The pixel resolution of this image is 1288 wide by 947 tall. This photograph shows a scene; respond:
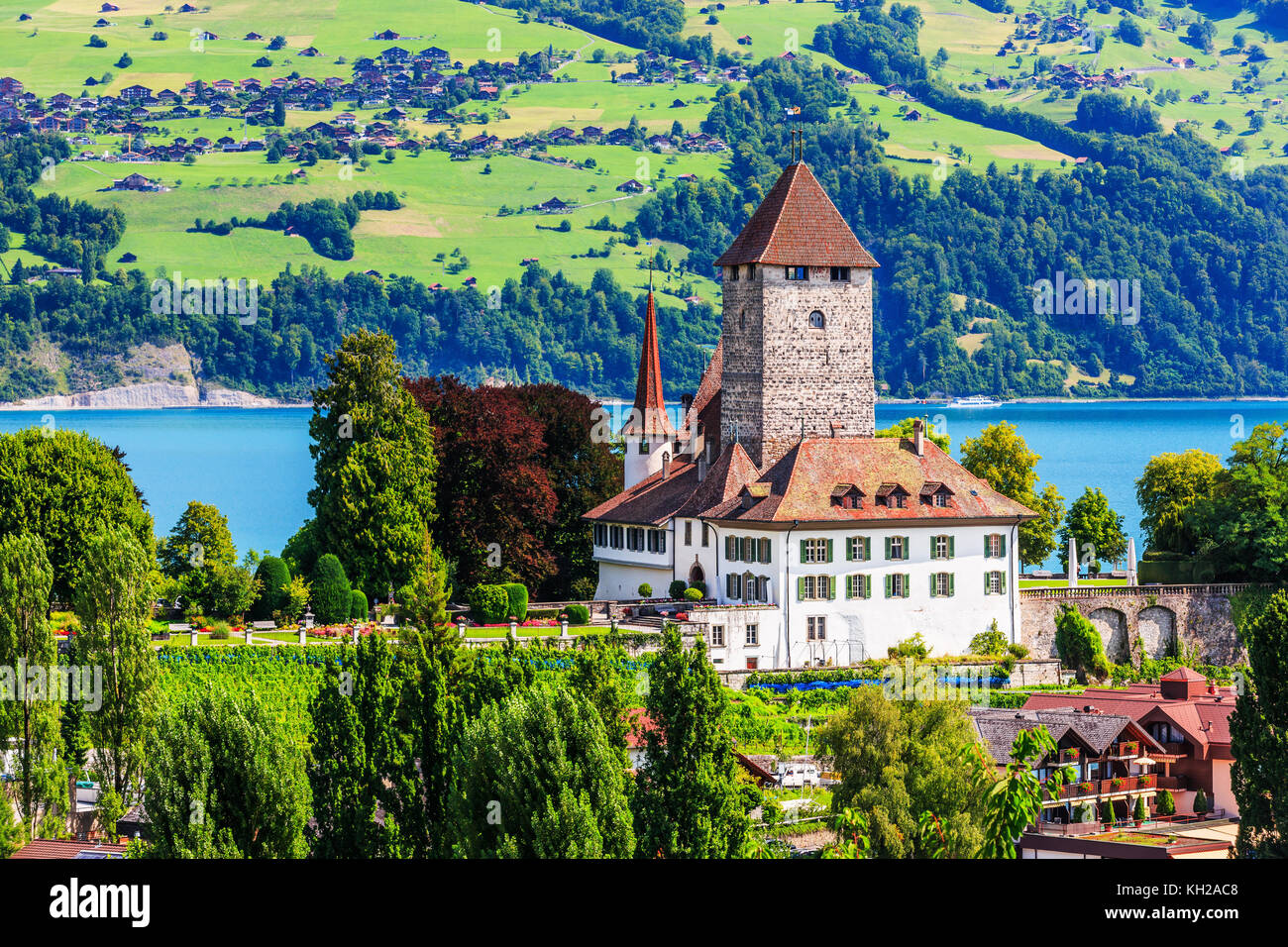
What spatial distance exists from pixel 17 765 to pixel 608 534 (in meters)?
32.1

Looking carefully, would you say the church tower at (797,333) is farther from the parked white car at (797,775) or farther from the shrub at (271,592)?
the parked white car at (797,775)

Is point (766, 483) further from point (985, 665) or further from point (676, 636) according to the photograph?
point (676, 636)

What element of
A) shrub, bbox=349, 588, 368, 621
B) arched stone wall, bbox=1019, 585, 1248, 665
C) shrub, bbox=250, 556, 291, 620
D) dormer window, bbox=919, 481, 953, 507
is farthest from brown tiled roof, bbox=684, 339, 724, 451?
shrub, bbox=250, 556, 291, 620

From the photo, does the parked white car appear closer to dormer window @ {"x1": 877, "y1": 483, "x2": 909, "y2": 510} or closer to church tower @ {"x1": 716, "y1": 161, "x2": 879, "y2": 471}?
dormer window @ {"x1": 877, "y1": 483, "x2": 909, "y2": 510}

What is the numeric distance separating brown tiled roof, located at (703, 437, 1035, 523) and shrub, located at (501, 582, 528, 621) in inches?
282

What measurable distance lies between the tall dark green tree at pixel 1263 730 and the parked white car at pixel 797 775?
17612mm

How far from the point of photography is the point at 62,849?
37875mm

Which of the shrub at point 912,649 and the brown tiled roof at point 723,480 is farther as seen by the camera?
the brown tiled roof at point 723,480

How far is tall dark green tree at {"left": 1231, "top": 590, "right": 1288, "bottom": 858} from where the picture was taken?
1451 inches

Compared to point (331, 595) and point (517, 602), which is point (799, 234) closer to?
point (517, 602)

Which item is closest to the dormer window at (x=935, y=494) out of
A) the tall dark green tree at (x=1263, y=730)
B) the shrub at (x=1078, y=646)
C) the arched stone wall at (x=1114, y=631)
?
the shrub at (x=1078, y=646)

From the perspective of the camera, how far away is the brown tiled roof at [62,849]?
120ft

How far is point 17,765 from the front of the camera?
4659 centimetres
